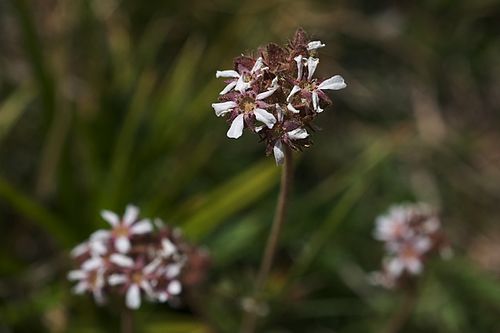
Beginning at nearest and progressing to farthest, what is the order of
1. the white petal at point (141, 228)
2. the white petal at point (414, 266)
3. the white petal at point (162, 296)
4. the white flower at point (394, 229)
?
the white petal at point (162, 296)
the white petal at point (141, 228)
the white petal at point (414, 266)
the white flower at point (394, 229)

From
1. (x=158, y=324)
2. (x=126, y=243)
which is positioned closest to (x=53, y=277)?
(x=158, y=324)

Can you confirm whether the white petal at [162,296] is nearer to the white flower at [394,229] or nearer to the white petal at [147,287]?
the white petal at [147,287]

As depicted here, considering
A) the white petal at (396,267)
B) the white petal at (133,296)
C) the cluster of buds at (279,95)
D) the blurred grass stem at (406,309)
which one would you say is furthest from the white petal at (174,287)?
the blurred grass stem at (406,309)

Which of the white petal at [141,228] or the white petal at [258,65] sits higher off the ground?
the white petal at [141,228]

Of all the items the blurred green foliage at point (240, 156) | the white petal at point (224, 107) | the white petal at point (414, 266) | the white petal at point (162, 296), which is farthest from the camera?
the blurred green foliage at point (240, 156)

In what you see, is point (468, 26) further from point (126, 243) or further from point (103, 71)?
point (126, 243)

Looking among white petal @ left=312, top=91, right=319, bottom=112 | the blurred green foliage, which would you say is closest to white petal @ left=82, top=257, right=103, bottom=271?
the blurred green foliage

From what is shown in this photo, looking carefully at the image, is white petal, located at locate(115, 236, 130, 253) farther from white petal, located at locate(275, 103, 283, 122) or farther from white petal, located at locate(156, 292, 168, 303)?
white petal, located at locate(275, 103, 283, 122)
